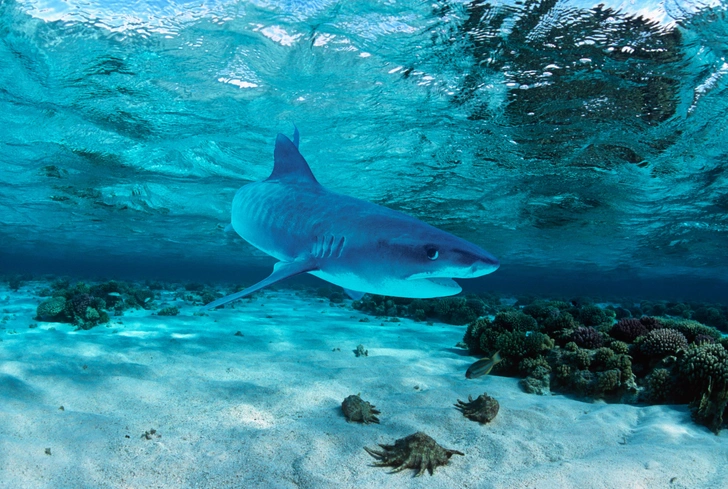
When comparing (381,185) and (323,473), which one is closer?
(323,473)

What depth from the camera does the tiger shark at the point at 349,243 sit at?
2453mm

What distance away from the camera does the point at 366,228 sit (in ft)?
9.71

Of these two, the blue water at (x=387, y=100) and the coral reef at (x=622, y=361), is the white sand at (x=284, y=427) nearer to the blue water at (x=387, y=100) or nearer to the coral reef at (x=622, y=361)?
the coral reef at (x=622, y=361)

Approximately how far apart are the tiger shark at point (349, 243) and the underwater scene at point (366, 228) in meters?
0.03

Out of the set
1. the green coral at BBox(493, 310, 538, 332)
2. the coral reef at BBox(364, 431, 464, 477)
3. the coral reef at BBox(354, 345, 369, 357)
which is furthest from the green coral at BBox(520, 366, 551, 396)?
the coral reef at BBox(354, 345, 369, 357)

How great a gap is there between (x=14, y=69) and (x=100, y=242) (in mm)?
39901

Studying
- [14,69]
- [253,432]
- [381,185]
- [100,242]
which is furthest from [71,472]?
[100,242]

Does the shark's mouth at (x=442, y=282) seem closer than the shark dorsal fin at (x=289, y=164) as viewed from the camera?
Yes

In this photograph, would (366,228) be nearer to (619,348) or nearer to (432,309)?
(619,348)

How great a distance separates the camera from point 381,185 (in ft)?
57.8

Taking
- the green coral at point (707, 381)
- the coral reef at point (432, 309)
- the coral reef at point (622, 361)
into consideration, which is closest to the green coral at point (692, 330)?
the coral reef at point (622, 361)

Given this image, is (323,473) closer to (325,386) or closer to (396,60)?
(325,386)

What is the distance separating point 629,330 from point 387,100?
7.81 meters

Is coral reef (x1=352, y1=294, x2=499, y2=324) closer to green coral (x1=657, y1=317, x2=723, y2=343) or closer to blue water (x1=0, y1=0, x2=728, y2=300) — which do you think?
blue water (x1=0, y1=0, x2=728, y2=300)
